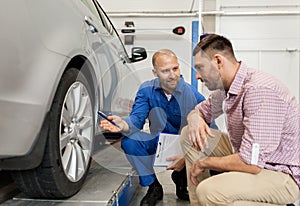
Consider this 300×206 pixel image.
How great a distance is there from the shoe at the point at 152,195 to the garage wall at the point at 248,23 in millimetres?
3618

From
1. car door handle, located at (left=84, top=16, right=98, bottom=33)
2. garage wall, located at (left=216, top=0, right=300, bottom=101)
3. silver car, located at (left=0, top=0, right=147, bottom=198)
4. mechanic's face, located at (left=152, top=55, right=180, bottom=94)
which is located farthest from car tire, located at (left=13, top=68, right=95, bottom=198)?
garage wall, located at (left=216, top=0, right=300, bottom=101)

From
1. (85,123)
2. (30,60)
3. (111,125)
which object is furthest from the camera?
(111,125)

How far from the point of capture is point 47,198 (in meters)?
1.53

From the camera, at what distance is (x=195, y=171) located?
1.63m

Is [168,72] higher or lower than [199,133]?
higher

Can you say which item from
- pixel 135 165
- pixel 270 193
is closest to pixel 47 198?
pixel 135 165

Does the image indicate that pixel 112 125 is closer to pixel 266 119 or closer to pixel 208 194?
pixel 208 194

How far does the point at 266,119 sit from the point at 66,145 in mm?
857

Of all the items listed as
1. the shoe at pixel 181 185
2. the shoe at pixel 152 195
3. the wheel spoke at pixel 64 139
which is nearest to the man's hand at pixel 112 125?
the wheel spoke at pixel 64 139

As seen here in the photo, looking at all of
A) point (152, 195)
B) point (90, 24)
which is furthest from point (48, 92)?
point (152, 195)

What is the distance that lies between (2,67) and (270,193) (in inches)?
45.0

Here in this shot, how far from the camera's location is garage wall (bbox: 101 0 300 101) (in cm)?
538

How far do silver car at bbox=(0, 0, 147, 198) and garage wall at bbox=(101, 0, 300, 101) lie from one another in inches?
149

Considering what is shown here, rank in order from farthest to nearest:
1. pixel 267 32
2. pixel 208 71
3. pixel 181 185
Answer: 1. pixel 267 32
2. pixel 181 185
3. pixel 208 71
